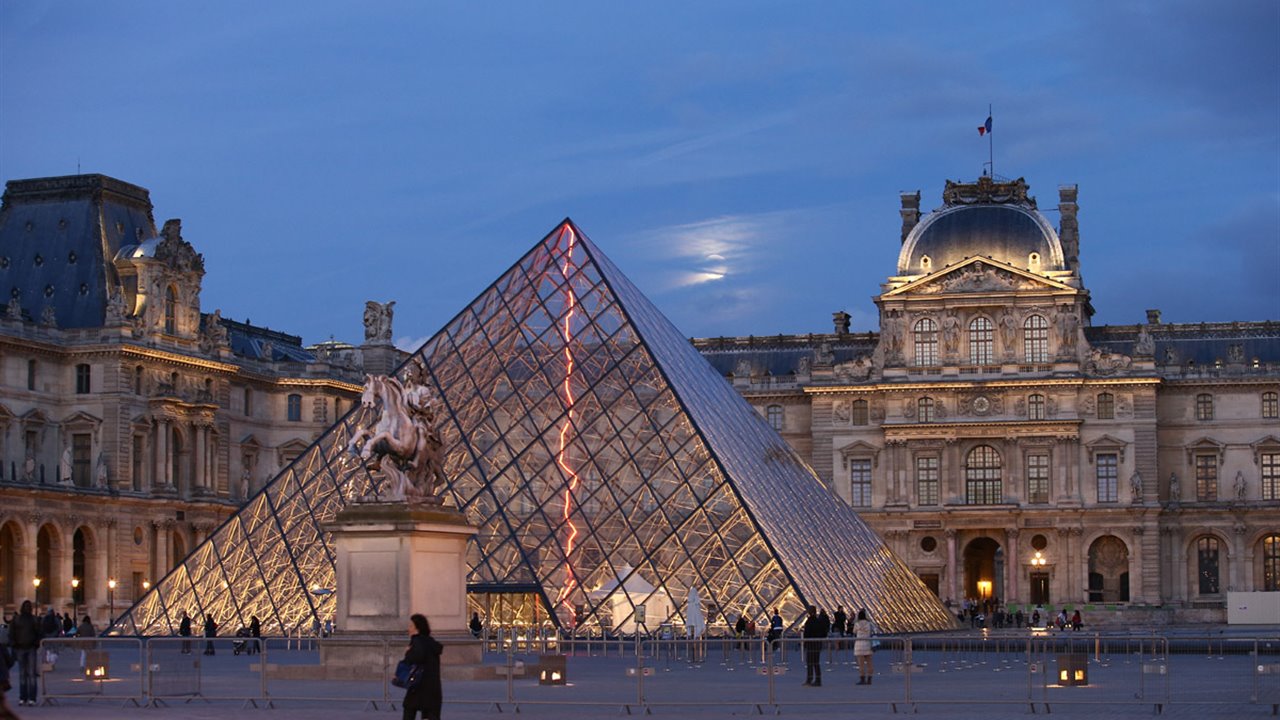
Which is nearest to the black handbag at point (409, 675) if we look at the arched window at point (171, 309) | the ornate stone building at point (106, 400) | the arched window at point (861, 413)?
the ornate stone building at point (106, 400)

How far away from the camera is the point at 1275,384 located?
76.0 m

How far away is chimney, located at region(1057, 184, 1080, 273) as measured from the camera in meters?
77.7

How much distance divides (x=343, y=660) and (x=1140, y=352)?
55759 mm

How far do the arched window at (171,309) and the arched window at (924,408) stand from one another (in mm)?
25181

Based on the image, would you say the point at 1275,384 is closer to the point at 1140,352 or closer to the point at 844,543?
the point at 1140,352

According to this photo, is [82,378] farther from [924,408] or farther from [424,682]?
[424,682]

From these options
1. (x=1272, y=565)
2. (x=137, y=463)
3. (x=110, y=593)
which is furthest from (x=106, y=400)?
(x=1272, y=565)

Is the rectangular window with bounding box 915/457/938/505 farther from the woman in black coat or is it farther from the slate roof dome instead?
the woman in black coat

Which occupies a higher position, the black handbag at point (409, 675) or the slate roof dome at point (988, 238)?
the slate roof dome at point (988, 238)

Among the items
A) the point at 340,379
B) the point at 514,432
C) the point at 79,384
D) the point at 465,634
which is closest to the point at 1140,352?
the point at 340,379

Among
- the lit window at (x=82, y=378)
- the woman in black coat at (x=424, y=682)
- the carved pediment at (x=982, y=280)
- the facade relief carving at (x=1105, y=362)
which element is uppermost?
the carved pediment at (x=982, y=280)

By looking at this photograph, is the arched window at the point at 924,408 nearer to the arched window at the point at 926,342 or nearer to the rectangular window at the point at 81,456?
the arched window at the point at 926,342

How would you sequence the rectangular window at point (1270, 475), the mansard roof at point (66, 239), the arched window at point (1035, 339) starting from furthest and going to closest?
the rectangular window at point (1270, 475) → the arched window at point (1035, 339) → the mansard roof at point (66, 239)

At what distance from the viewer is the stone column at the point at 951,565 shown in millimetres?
75625
